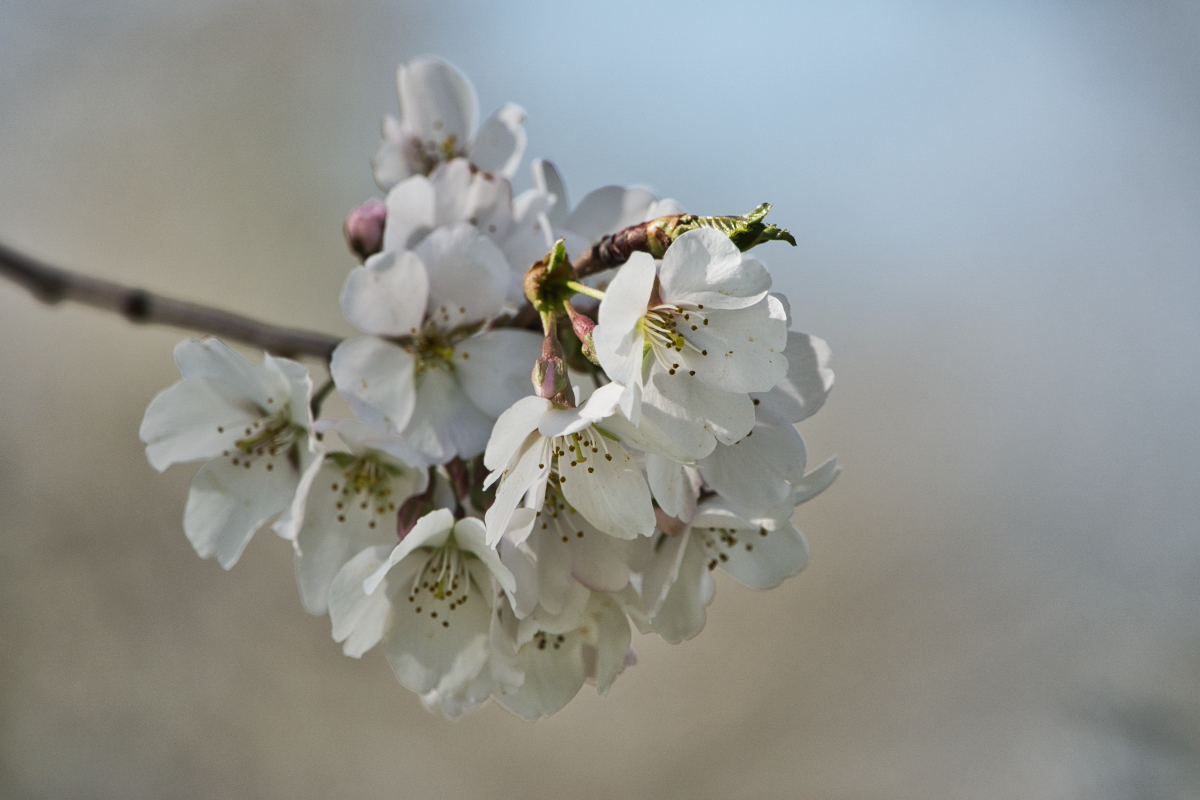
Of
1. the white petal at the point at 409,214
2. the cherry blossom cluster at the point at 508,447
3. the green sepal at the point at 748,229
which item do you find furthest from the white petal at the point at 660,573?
the white petal at the point at 409,214

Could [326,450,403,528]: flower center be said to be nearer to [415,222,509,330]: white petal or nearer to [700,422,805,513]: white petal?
[415,222,509,330]: white petal

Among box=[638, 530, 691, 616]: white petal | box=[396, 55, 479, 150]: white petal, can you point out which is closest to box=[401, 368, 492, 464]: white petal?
box=[638, 530, 691, 616]: white petal

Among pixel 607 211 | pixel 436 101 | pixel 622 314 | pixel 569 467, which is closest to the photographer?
pixel 622 314

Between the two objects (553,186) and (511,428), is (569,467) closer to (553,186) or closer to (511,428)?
(511,428)

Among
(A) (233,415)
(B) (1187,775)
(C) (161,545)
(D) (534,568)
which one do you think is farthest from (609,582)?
(C) (161,545)

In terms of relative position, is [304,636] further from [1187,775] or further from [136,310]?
[1187,775]

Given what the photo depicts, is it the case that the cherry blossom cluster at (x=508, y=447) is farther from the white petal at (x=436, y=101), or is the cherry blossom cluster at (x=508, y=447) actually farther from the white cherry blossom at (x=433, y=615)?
the white petal at (x=436, y=101)

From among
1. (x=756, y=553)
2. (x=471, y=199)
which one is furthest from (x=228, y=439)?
(x=756, y=553)
